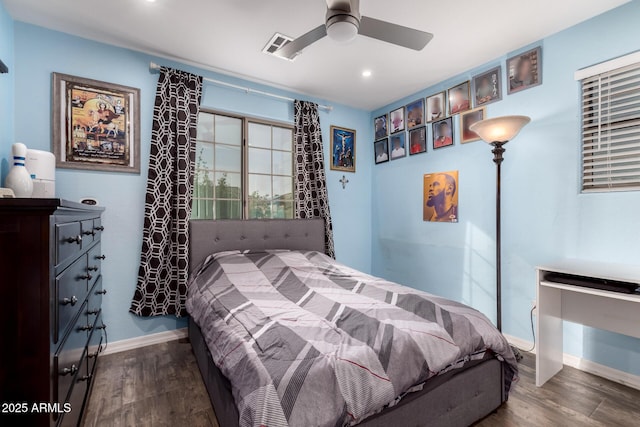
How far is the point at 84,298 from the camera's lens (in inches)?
59.6

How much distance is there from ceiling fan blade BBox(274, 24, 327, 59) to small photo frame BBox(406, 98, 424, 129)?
201 centimetres

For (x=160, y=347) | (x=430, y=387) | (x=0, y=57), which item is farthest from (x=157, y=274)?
(x=430, y=387)

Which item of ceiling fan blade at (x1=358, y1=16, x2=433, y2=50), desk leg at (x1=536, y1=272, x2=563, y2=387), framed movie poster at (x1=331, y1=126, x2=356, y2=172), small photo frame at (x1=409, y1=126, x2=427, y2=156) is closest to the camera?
ceiling fan blade at (x1=358, y1=16, x2=433, y2=50)

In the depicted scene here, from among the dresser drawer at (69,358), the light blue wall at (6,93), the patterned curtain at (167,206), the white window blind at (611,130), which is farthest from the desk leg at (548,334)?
the light blue wall at (6,93)

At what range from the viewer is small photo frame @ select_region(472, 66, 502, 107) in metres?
2.66

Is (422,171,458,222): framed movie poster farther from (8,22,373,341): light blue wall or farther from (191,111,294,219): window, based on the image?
(8,22,373,341): light blue wall

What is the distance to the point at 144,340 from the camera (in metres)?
2.53

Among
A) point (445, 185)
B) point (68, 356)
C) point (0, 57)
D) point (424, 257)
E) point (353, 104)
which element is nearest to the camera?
point (68, 356)

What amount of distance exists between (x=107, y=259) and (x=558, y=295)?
3.62m

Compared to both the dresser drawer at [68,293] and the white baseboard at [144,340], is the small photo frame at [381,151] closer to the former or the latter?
the white baseboard at [144,340]

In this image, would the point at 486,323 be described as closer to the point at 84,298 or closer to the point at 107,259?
the point at 84,298

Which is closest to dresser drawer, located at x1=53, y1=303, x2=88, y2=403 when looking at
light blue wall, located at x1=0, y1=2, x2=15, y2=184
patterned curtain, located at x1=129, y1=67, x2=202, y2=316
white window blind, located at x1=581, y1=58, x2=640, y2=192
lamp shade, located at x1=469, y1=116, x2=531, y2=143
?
patterned curtain, located at x1=129, y1=67, x2=202, y2=316

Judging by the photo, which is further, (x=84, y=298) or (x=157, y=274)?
(x=157, y=274)

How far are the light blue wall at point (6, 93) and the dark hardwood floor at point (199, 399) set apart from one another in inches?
63.3
